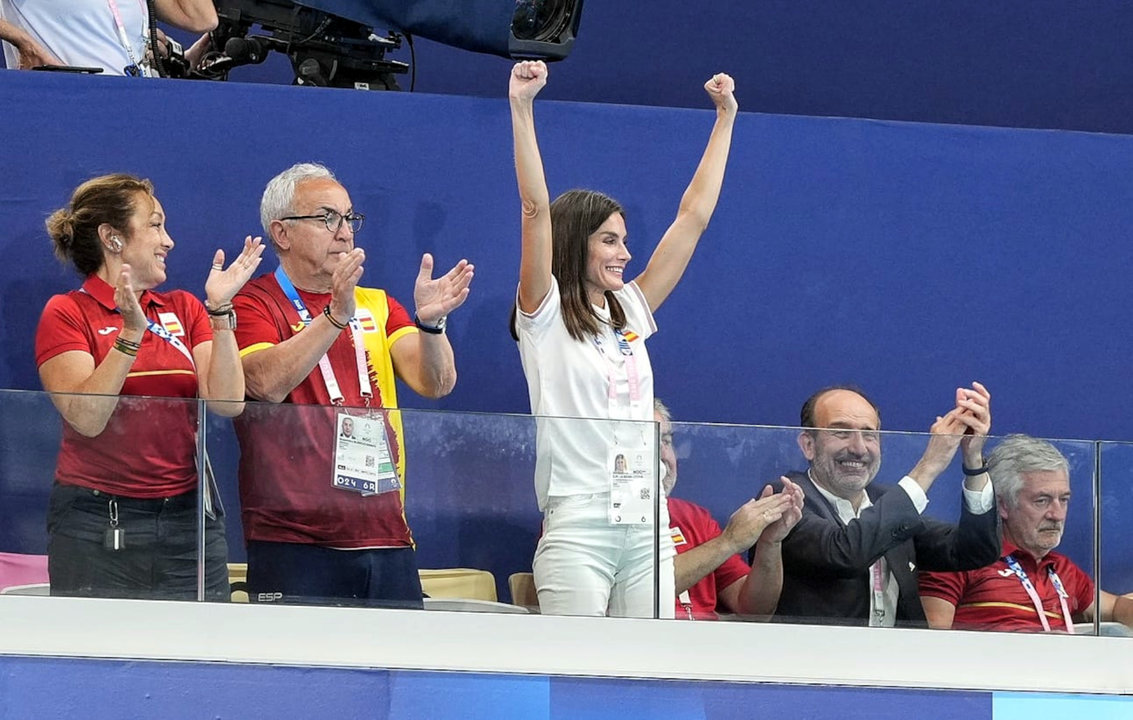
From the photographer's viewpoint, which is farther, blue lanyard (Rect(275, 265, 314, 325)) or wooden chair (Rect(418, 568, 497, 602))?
blue lanyard (Rect(275, 265, 314, 325))

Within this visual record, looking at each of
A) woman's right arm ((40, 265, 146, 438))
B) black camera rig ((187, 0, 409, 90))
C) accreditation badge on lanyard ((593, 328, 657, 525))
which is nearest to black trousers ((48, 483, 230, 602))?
woman's right arm ((40, 265, 146, 438))

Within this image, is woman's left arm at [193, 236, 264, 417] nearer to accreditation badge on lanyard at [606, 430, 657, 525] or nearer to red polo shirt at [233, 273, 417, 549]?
red polo shirt at [233, 273, 417, 549]

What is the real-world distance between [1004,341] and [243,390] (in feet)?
7.10

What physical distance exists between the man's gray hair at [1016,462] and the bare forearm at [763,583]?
441 mm

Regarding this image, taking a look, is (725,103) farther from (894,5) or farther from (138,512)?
(894,5)

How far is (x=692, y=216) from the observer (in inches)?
160

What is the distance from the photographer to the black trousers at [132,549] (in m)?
3.28

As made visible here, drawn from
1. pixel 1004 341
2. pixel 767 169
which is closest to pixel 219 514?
pixel 767 169

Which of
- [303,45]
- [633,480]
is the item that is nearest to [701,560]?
[633,480]

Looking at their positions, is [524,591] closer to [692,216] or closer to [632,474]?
[632,474]

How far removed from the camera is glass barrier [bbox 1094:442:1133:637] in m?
3.65

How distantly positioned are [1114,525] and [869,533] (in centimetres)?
51

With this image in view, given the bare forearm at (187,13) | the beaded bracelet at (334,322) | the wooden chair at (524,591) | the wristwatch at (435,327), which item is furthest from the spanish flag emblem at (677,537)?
the bare forearm at (187,13)

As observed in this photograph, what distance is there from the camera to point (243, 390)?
137 inches
